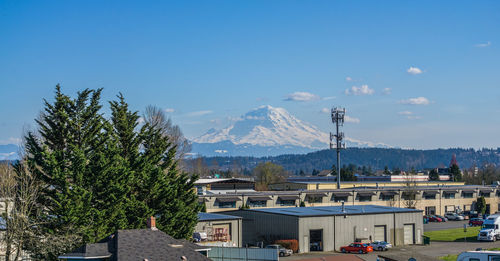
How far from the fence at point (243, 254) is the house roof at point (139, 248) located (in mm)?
8914

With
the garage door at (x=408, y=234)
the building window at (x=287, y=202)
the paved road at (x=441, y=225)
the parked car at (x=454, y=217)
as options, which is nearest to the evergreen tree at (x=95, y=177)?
the garage door at (x=408, y=234)

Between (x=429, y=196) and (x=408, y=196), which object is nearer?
(x=408, y=196)

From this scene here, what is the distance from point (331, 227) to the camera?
57812mm

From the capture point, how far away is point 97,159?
37.4m

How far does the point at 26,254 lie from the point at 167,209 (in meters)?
10.4

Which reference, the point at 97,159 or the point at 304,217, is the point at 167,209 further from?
the point at 304,217

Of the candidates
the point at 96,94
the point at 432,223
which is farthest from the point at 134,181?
the point at 432,223

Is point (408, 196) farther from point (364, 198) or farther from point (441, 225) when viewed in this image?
point (441, 225)

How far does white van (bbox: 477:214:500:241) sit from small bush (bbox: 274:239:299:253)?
22.8 meters

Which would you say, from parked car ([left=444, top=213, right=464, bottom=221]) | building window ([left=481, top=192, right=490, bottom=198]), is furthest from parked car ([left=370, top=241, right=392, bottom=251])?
building window ([left=481, top=192, right=490, bottom=198])

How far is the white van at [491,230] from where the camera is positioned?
6194 centimetres

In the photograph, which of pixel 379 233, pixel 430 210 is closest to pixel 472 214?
pixel 430 210

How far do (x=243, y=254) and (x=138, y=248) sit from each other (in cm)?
1235

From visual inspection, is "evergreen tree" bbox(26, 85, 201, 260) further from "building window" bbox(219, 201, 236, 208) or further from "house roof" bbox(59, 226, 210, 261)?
"building window" bbox(219, 201, 236, 208)
